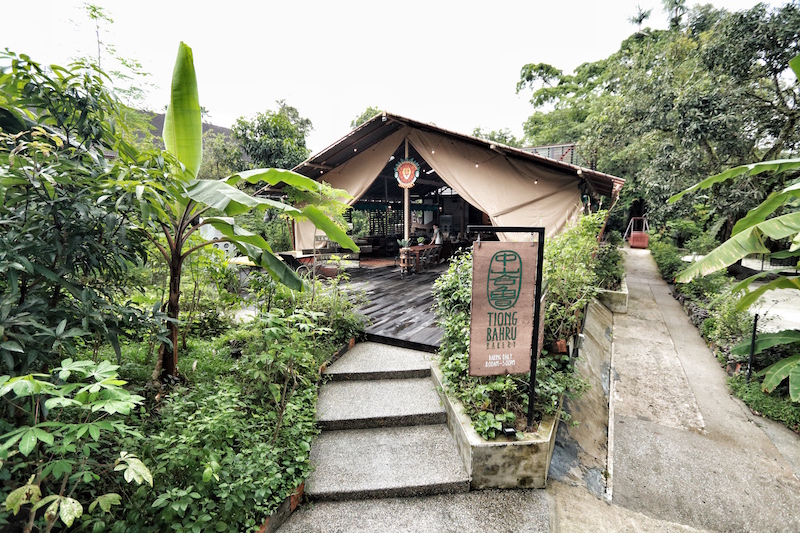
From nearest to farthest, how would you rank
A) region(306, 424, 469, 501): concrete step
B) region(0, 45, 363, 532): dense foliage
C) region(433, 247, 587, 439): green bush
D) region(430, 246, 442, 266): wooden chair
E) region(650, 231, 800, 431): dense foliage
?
1. region(0, 45, 363, 532): dense foliage
2. region(306, 424, 469, 501): concrete step
3. region(433, 247, 587, 439): green bush
4. region(650, 231, 800, 431): dense foliage
5. region(430, 246, 442, 266): wooden chair

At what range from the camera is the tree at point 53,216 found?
1.51 metres

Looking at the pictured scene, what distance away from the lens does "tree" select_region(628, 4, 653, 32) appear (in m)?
19.1

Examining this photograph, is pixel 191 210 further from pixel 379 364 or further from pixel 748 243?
pixel 748 243

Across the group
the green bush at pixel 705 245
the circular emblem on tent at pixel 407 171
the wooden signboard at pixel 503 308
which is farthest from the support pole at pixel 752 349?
the green bush at pixel 705 245

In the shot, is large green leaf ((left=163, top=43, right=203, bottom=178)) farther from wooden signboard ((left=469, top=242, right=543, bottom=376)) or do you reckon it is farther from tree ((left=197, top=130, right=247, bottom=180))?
tree ((left=197, top=130, right=247, bottom=180))

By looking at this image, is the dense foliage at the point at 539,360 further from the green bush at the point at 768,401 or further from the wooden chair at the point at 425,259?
the wooden chair at the point at 425,259

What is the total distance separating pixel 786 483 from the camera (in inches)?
131

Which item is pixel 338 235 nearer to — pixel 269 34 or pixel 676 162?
pixel 269 34

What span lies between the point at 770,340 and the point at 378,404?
16.8ft

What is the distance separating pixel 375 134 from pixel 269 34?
8.97 ft

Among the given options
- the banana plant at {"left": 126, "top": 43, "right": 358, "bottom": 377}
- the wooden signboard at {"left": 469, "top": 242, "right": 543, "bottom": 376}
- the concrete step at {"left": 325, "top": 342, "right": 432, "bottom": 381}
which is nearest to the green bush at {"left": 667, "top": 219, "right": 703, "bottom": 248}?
the concrete step at {"left": 325, "top": 342, "right": 432, "bottom": 381}

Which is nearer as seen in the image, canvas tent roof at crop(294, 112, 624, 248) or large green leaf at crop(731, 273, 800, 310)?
large green leaf at crop(731, 273, 800, 310)

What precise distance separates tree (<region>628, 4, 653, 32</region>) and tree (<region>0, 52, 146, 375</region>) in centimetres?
2563

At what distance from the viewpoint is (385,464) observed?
2.82 metres
